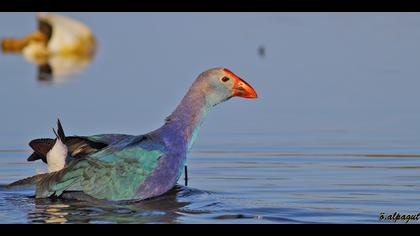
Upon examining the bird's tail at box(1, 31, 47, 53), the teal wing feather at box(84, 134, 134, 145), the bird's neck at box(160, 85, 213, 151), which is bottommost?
the teal wing feather at box(84, 134, 134, 145)

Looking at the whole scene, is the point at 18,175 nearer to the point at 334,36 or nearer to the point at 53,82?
the point at 53,82

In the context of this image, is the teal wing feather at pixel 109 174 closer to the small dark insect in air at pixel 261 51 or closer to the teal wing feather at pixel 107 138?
the teal wing feather at pixel 107 138

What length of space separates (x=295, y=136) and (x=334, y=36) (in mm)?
7912

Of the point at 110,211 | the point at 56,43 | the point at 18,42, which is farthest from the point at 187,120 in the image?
the point at 18,42

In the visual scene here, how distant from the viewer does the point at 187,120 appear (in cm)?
965

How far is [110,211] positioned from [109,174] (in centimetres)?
40

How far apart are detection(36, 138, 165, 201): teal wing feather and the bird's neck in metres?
0.31

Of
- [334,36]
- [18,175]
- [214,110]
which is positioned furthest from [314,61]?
[18,175]

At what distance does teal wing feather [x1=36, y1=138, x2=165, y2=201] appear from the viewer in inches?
362

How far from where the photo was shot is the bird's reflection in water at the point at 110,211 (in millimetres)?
8614

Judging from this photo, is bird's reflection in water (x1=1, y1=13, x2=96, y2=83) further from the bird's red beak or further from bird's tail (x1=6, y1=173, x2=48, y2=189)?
bird's tail (x1=6, y1=173, x2=48, y2=189)

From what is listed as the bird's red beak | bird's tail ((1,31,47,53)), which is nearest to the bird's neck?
the bird's red beak

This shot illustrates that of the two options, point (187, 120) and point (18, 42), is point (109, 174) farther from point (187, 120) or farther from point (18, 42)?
point (18, 42)

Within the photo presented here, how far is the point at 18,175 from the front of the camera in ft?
35.8
